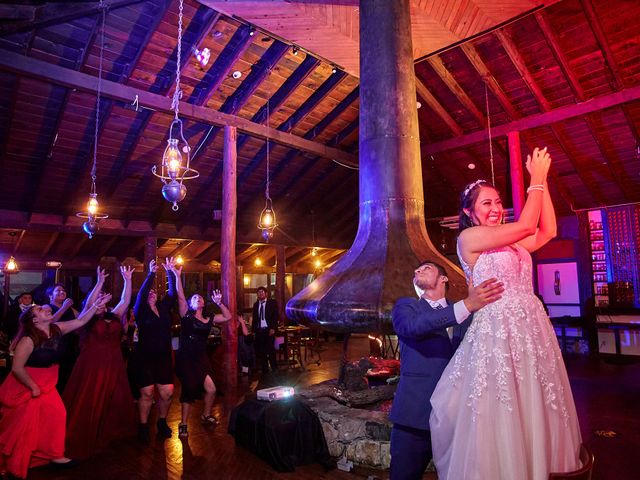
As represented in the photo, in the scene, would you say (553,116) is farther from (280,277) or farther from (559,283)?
(280,277)

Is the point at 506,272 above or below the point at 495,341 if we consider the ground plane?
above

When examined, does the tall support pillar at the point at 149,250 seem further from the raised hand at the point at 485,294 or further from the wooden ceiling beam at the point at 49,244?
the raised hand at the point at 485,294

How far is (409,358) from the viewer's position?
2121 millimetres

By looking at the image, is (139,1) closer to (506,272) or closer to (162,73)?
(162,73)

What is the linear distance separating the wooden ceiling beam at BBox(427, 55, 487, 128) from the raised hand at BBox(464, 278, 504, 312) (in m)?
6.68

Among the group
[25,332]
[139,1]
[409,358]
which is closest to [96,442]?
[25,332]

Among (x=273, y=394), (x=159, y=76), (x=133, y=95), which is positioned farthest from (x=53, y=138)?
(x=273, y=394)

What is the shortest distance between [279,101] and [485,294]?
7.20m

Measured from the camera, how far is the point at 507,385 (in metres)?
1.47

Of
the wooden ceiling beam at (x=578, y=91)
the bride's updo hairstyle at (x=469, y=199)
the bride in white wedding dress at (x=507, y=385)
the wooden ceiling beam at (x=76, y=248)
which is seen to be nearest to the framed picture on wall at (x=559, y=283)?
the wooden ceiling beam at (x=578, y=91)

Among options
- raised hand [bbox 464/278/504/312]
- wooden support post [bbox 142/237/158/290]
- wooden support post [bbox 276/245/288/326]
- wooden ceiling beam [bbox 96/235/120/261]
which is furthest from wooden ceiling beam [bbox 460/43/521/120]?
wooden ceiling beam [bbox 96/235/120/261]

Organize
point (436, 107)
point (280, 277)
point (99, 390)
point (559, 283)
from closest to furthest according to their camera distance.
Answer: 1. point (99, 390)
2. point (436, 107)
3. point (559, 283)
4. point (280, 277)

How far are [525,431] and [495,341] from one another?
299mm

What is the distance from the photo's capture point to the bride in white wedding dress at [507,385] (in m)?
1.43
